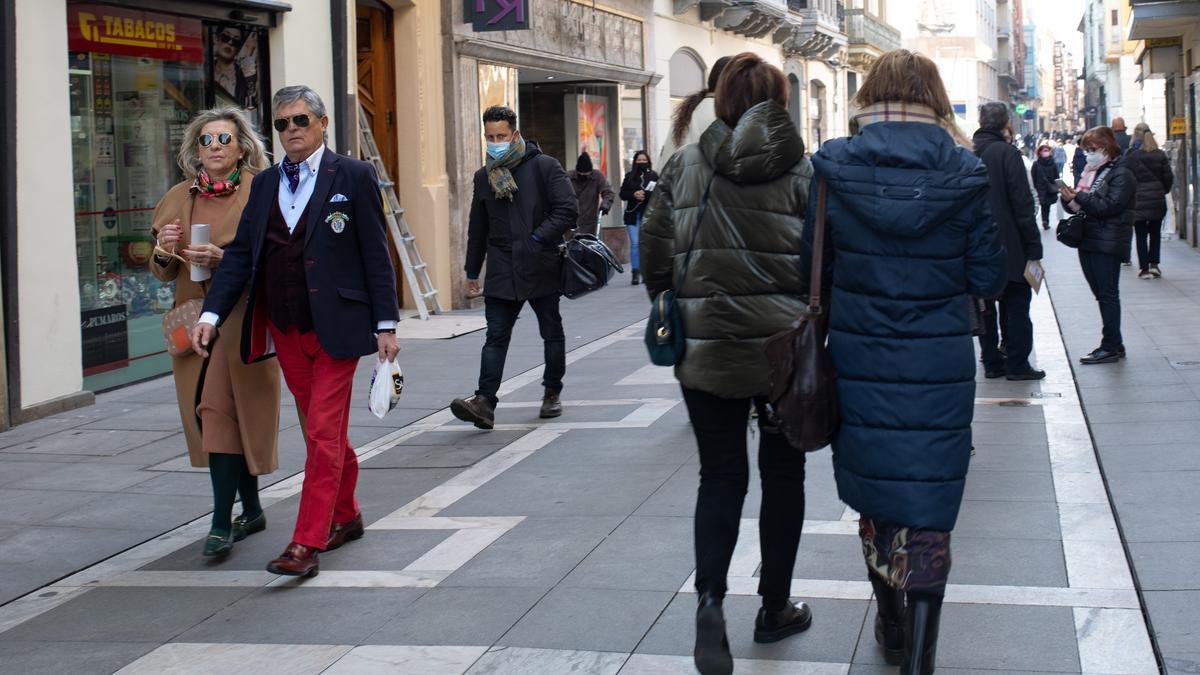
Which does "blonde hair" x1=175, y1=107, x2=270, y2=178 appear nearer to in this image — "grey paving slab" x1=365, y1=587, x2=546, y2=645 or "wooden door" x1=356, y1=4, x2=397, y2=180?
"grey paving slab" x1=365, y1=587, x2=546, y2=645

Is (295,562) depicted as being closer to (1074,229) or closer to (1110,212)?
(1074,229)

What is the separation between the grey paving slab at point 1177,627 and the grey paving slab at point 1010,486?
5.03 feet

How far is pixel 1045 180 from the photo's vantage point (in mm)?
25891

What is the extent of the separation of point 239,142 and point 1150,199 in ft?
42.6

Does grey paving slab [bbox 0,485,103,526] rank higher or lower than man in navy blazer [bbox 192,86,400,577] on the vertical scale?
lower

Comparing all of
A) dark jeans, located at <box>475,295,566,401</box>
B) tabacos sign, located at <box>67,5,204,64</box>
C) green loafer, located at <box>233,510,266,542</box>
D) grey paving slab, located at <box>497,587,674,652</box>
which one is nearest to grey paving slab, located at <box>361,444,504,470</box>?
dark jeans, located at <box>475,295,566,401</box>

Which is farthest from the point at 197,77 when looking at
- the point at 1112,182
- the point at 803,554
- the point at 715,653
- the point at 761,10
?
the point at 761,10

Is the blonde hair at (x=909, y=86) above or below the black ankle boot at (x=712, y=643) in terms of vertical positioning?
above

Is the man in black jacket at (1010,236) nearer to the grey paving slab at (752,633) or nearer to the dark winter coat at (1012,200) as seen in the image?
the dark winter coat at (1012,200)

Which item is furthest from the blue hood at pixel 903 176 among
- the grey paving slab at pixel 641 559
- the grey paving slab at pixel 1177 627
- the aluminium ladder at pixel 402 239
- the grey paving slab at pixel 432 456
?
the aluminium ladder at pixel 402 239

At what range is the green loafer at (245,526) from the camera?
633 cm

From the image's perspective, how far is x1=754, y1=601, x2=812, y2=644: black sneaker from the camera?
4.59m

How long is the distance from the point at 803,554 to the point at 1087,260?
5.82 metres

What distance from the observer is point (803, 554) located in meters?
5.67
